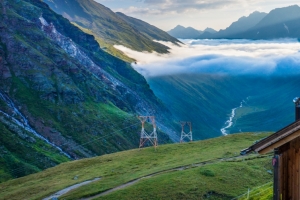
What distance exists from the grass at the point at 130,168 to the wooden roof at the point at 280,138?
3479 centimetres

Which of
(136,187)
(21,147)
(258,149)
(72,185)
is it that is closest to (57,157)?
(21,147)

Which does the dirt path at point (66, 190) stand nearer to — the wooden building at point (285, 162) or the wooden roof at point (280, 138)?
the wooden building at point (285, 162)

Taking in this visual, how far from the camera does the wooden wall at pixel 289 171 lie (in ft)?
60.3

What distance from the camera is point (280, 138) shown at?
17984 mm

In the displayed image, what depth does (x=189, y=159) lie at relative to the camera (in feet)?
242

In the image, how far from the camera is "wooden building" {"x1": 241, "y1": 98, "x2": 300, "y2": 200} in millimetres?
18266

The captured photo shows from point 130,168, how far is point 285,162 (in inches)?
2227

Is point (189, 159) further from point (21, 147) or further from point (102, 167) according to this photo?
point (21, 147)

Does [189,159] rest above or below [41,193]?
above

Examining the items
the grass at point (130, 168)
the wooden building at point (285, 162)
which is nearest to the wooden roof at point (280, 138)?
the wooden building at point (285, 162)

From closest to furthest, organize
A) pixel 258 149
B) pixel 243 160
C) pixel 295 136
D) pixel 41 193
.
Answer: pixel 295 136, pixel 258 149, pixel 41 193, pixel 243 160

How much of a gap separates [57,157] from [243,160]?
129 m

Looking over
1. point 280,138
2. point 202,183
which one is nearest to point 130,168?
point 202,183

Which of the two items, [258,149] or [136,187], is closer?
[258,149]
